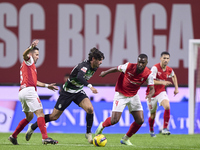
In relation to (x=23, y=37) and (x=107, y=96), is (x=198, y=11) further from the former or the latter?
(x=23, y=37)

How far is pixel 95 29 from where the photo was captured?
16.5 meters

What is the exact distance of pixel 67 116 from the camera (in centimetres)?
1368

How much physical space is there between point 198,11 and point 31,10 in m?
5.60

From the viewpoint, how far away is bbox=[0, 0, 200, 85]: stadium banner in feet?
53.7

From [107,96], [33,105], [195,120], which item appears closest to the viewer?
[33,105]

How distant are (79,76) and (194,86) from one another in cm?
587

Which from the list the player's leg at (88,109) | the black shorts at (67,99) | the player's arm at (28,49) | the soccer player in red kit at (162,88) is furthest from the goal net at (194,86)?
the player's arm at (28,49)

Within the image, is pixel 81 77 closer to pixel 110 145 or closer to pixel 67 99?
pixel 67 99

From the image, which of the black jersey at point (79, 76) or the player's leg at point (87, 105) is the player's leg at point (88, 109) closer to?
the player's leg at point (87, 105)

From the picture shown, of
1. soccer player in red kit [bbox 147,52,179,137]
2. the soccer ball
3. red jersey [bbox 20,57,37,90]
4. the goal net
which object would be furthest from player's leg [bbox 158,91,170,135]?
red jersey [bbox 20,57,37,90]

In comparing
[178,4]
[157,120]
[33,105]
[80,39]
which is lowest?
[157,120]

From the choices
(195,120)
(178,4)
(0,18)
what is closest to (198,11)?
(178,4)

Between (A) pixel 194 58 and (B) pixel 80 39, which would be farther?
(B) pixel 80 39

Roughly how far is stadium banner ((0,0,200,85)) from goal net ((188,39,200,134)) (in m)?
2.70
